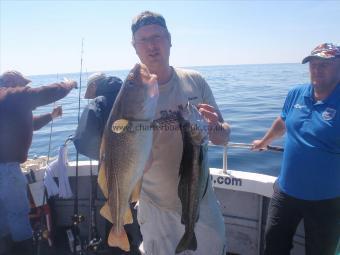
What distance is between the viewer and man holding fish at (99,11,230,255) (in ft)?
7.59

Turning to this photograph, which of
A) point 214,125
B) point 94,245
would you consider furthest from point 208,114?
point 94,245

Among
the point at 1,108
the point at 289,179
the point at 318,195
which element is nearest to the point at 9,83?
the point at 1,108

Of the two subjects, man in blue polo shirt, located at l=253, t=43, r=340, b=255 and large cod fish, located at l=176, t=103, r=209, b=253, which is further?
man in blue polo shirt, located at l=253, t=43, r=340, b=255

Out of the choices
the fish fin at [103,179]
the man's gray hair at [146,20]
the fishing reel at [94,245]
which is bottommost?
the fishing reel at [94,245]

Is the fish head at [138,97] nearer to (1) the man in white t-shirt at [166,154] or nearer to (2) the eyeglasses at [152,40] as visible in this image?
(1) the man in white t-shirt at [166,154]

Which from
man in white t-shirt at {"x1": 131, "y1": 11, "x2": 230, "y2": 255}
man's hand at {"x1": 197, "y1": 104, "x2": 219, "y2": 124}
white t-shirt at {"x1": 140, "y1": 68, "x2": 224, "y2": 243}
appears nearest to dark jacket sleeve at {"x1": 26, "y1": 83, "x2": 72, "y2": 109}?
man in white t-shirt at {"x1": 131, "y1": 11, "x2": 230, "y2": 255}

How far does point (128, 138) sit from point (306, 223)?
96.2 inches

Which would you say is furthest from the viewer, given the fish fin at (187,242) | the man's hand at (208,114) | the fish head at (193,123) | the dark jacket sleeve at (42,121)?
the dark jacket sleeve at (42,121)

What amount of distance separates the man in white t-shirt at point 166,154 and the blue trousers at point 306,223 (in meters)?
1.07

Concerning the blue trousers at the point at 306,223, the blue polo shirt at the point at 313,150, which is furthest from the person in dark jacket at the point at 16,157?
the blue polo shirt at the point at 313,150

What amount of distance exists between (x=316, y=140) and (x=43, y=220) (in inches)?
160

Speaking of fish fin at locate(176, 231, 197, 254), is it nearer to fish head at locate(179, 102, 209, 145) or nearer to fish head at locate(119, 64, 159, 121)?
fish head at locate(179, 102, 209, 145)

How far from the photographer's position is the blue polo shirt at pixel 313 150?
141 inches

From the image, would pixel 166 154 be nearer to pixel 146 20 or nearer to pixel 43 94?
pixel 146 20
